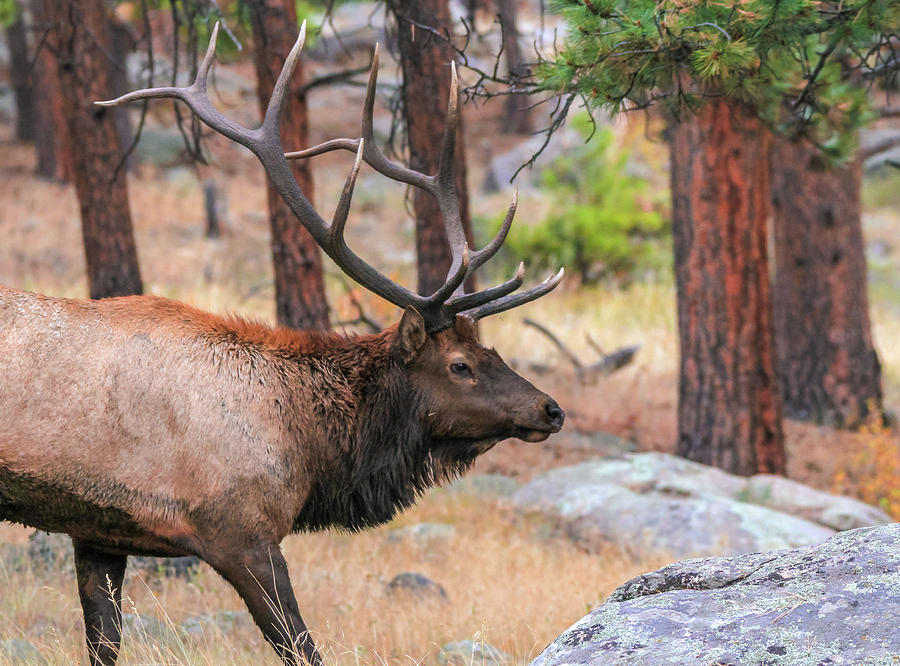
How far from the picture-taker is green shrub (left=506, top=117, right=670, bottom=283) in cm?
1761

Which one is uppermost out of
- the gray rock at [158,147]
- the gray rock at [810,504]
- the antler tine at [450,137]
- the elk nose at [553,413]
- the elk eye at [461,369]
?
the gray rock at [158,147]

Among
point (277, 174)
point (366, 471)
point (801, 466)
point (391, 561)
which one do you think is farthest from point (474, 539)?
point (801, 466)

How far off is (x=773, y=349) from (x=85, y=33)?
20.0 feet

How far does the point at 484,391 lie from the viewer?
4.84 metres

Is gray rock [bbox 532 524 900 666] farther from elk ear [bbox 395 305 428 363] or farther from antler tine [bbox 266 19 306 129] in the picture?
antler tine [bbox 266 19 306 129]

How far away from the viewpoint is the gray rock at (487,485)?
8.66m

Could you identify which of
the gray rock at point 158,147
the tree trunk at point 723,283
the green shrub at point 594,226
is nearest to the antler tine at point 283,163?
the tree trunk at point 723,283

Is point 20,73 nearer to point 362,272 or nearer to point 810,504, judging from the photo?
point 810,504

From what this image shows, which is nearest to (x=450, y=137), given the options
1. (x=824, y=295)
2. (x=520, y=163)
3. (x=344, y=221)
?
(x=344, y=221)

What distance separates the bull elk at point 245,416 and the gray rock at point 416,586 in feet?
4.16

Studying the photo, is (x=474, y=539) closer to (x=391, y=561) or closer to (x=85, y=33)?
(x=391, y=561)

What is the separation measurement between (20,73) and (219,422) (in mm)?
22950

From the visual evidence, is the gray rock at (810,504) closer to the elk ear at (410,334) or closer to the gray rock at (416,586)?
the gray rock at (416,586)

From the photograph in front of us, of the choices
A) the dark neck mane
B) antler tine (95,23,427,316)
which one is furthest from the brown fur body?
antler tine (95,23,427,316)
